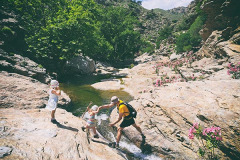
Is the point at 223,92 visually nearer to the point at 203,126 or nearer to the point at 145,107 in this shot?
the point at 203,126

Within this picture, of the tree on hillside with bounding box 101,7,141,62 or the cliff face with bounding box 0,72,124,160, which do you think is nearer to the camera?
the cliff face with bounding box 0,72,124,160

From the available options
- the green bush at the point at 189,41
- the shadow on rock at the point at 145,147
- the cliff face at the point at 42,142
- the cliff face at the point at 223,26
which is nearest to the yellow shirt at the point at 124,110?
the cliff face at the point at 42,142

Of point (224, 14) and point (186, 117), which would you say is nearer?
point (186, 117)

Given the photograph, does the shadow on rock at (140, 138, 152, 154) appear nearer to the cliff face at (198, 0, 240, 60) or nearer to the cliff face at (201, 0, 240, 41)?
the cliff face at (198, 0, 240, 60)

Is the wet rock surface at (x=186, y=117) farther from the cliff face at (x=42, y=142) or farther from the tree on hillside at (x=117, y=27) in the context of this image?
the tree on hillside at (x=117, y=27)

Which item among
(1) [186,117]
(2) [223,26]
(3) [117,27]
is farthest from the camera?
(3) [117,27]

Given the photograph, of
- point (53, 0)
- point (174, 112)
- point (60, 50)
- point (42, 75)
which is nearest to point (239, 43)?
point (174, 112)

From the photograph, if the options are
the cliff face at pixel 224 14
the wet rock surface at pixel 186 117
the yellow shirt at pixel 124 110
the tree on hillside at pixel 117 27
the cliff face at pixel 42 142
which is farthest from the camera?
the tree on hillside at pixel 117 27

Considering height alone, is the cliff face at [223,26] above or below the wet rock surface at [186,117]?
above

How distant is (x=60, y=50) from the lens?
2147 centimetres

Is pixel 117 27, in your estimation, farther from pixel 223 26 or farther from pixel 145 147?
pixel 145 147

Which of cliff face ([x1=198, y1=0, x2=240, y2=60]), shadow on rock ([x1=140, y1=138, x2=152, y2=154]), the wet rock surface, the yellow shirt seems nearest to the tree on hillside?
cliff face ([x1=198, y1=0, x2=240, y2=60])

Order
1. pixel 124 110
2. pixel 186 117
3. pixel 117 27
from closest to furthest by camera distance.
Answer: pixel 124 110 → pixel 186 117 → pixel 117 27

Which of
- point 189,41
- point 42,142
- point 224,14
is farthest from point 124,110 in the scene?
point 189,41
